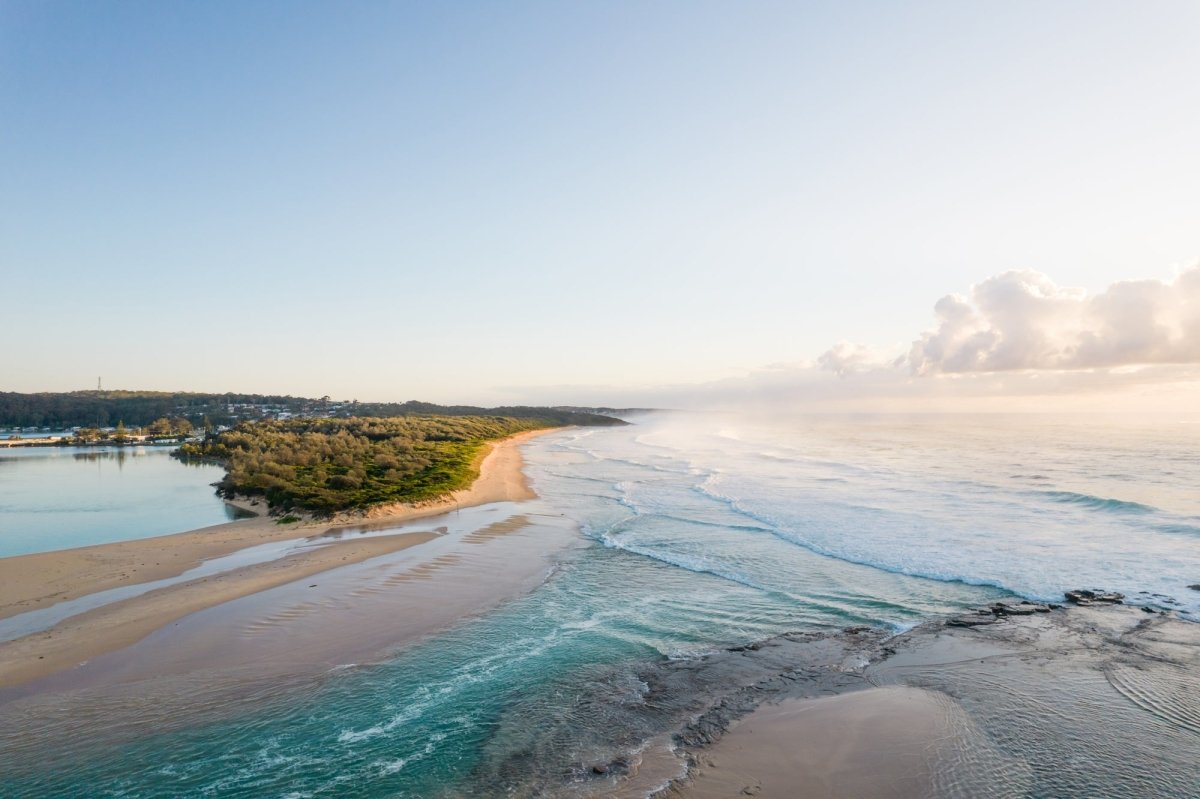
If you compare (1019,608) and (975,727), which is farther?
(1019,608)

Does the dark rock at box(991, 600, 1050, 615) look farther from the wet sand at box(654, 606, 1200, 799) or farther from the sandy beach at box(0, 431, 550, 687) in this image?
the sandy beach at box(0, 431, 550, 687)

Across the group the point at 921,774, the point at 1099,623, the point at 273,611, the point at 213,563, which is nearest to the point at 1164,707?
the point at 1099,623

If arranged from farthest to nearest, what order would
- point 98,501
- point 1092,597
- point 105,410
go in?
point 105,410 → point 98,501 → point 1092,597

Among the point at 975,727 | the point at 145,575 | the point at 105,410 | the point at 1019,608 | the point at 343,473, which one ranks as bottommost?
the point at 1019,608

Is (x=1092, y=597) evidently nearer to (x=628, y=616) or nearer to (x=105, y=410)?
(x=628, y=616)

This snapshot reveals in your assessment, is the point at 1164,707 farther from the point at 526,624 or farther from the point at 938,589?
the point at 526,624

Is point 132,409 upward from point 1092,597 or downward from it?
upward

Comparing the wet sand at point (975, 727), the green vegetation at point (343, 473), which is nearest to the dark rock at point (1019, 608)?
the wet sand at point (975, 727)

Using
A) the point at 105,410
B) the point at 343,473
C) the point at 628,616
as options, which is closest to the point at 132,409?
the point at 105,410
